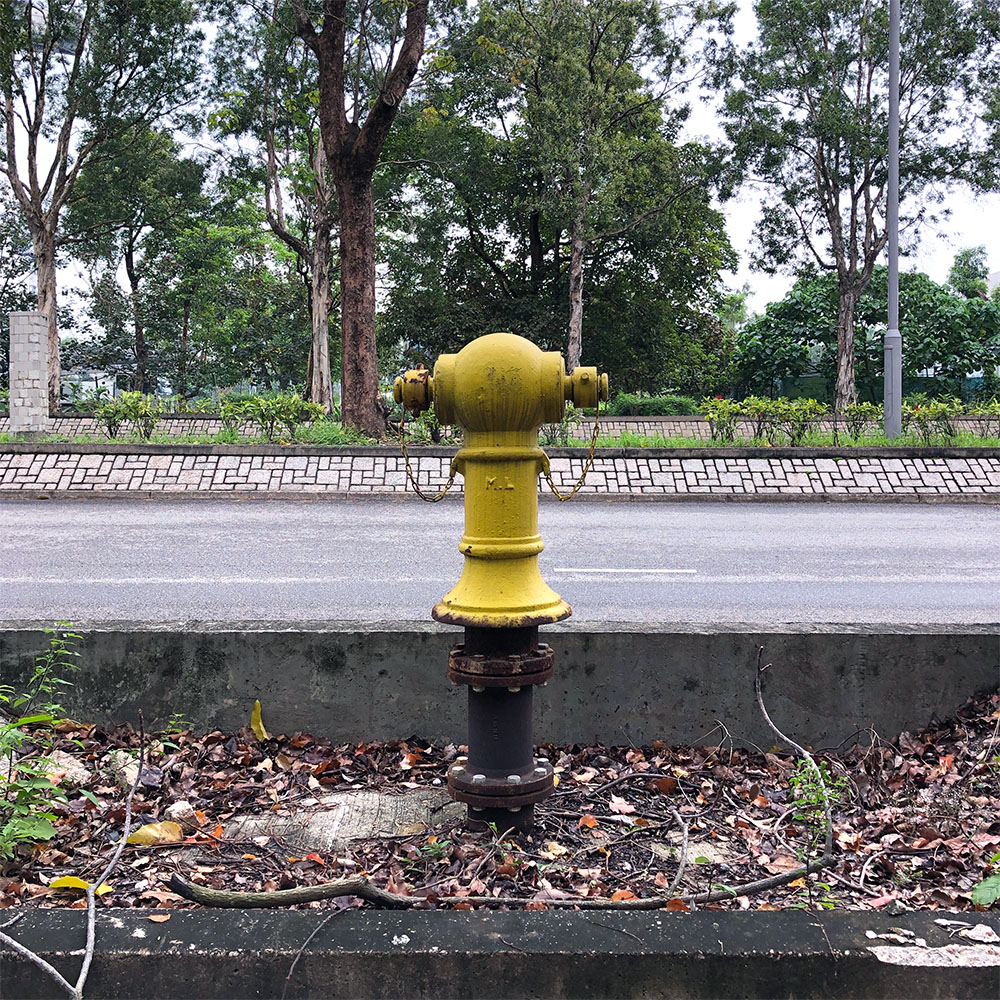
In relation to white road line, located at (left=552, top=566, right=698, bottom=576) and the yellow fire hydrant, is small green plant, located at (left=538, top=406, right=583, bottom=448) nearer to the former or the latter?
white road line, located at (left=552, top=566, right=698, bottom=576)

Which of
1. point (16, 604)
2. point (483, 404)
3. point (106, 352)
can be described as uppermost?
point (106, 352)

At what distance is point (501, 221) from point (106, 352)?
1490cm

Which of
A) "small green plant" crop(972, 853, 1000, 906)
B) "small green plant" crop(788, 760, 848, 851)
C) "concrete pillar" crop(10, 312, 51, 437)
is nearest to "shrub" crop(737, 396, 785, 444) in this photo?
"small green plant" crop(788, 760, 848, 851)

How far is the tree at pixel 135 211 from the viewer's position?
30281mm

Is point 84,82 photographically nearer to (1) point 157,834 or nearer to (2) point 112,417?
(2) point 112,417

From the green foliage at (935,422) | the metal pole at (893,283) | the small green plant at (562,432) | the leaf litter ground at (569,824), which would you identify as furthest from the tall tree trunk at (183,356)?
the leaf litter ground at (569,824)

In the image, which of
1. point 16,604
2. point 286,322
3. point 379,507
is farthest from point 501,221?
point 16,604

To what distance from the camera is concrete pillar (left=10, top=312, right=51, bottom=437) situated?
18.0 meters

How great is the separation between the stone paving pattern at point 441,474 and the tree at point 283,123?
13681 mm

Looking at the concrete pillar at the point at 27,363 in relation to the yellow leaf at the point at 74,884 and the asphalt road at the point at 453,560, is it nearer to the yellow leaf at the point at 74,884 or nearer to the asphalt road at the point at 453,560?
the asphalt road at the point at 453,560

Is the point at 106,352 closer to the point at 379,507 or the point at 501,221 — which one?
the point at 501,221

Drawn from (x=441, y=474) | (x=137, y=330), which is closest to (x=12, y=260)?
(x=137, y=330)

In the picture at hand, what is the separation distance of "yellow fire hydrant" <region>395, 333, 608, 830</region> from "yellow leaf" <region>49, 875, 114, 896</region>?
2.77 ft

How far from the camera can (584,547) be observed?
8.68m
